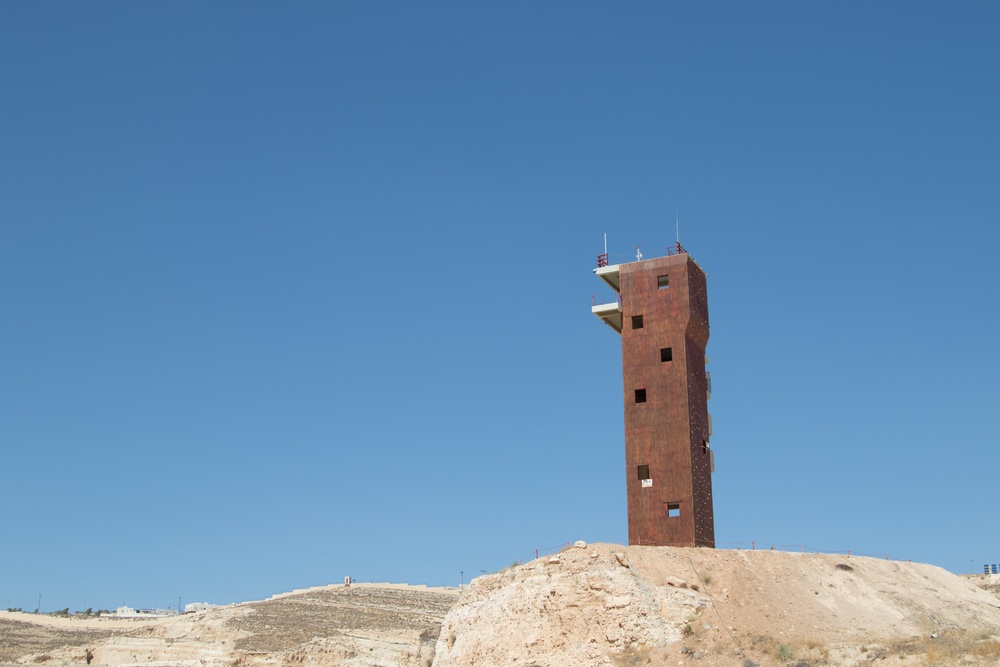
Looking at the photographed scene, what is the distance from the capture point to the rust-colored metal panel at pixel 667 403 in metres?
39.2

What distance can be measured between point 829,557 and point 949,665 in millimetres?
10438

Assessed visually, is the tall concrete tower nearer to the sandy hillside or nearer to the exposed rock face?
the sandy hillside

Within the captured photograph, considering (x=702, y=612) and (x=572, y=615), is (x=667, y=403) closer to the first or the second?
(x=702, y=612)

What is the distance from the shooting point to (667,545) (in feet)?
127

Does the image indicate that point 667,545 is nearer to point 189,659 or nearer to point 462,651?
point 462,651

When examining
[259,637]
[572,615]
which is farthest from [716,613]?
[259,637]

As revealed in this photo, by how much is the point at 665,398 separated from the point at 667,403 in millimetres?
217

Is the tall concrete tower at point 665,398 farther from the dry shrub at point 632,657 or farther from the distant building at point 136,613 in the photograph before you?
the distant building at point 136,613

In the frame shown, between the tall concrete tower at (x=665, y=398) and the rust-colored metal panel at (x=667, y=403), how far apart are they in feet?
0.12

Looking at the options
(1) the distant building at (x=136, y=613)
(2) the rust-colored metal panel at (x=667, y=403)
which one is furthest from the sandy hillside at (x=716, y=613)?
(1) the distant building at (x=136, y=613)

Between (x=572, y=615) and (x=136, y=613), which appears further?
(x=136, y=613)

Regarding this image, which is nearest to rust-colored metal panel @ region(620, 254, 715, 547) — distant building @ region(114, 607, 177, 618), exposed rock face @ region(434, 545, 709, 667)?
exposed rock face @ region(434, 545, 709, 667)

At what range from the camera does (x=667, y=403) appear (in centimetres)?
4022

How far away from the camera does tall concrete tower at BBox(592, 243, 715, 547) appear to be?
39281 millimetres
